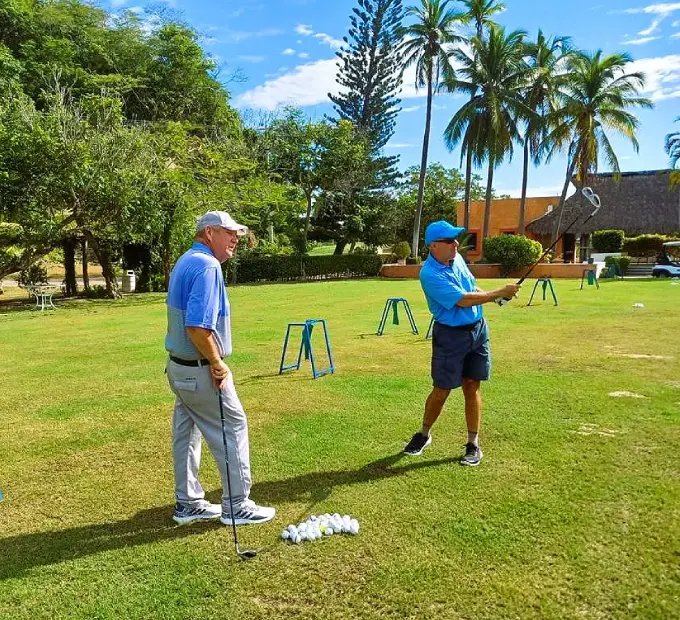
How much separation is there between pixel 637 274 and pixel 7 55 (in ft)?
103

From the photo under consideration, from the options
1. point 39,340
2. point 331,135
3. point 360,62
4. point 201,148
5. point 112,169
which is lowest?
point 39,340

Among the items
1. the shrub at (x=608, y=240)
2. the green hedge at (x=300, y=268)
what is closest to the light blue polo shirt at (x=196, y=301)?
the green hedge at (x=300, y=268)

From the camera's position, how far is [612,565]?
3.08m

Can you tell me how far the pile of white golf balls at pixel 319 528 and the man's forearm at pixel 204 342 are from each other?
1136 millimetres

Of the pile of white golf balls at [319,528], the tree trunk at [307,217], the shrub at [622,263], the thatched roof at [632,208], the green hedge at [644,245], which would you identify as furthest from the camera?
the thatched roof at [632,208]

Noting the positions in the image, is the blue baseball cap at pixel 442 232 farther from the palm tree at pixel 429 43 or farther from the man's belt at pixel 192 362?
the palm tree at pixel 429 43

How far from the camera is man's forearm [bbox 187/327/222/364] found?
10.6 feet

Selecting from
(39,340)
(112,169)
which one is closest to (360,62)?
(112,169)

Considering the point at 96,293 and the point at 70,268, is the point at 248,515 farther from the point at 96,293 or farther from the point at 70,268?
the point at 70,268

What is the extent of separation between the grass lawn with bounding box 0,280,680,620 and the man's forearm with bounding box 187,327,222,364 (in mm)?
1120

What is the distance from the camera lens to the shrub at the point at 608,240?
119 feet

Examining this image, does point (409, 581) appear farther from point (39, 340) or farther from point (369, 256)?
point (369, 256)

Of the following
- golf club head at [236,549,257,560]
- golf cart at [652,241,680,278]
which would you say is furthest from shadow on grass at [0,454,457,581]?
golf cart at [652,241,680,278]

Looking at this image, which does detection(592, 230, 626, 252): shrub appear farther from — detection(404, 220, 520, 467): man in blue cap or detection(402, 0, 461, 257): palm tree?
detection(404, 220, 520, 467): man in blue cap
